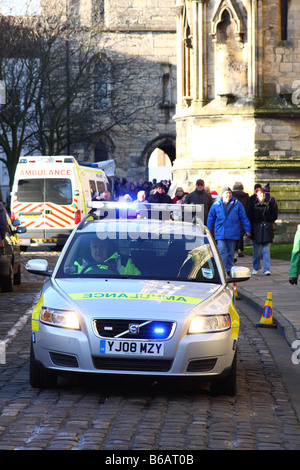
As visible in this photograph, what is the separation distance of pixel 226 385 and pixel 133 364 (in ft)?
2.79

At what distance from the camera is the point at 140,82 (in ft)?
198

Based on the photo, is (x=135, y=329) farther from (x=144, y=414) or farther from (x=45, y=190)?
(x=45, y=190)

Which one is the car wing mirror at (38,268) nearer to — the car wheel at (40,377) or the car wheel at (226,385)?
the car wheel at (40,377)

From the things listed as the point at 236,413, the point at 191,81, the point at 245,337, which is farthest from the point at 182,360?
the point at 191,81

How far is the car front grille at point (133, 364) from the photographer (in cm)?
785

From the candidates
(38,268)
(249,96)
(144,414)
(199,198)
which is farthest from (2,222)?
(249,96)

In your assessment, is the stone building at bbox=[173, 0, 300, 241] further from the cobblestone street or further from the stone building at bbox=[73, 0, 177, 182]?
the stone building at bbox=[73, 0, 177, 182]

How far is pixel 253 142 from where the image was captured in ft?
100

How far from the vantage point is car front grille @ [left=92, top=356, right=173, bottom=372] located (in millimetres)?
7852

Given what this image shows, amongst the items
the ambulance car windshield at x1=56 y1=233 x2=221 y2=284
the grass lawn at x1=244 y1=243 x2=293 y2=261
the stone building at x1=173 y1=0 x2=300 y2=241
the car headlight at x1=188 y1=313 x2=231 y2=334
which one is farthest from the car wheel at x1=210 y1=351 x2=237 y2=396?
the stone building at x1=173 y1=0 x2=300 y2=241

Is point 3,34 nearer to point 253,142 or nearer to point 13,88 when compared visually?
point 13,88

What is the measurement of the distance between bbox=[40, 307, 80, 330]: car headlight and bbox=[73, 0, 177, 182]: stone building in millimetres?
50988
